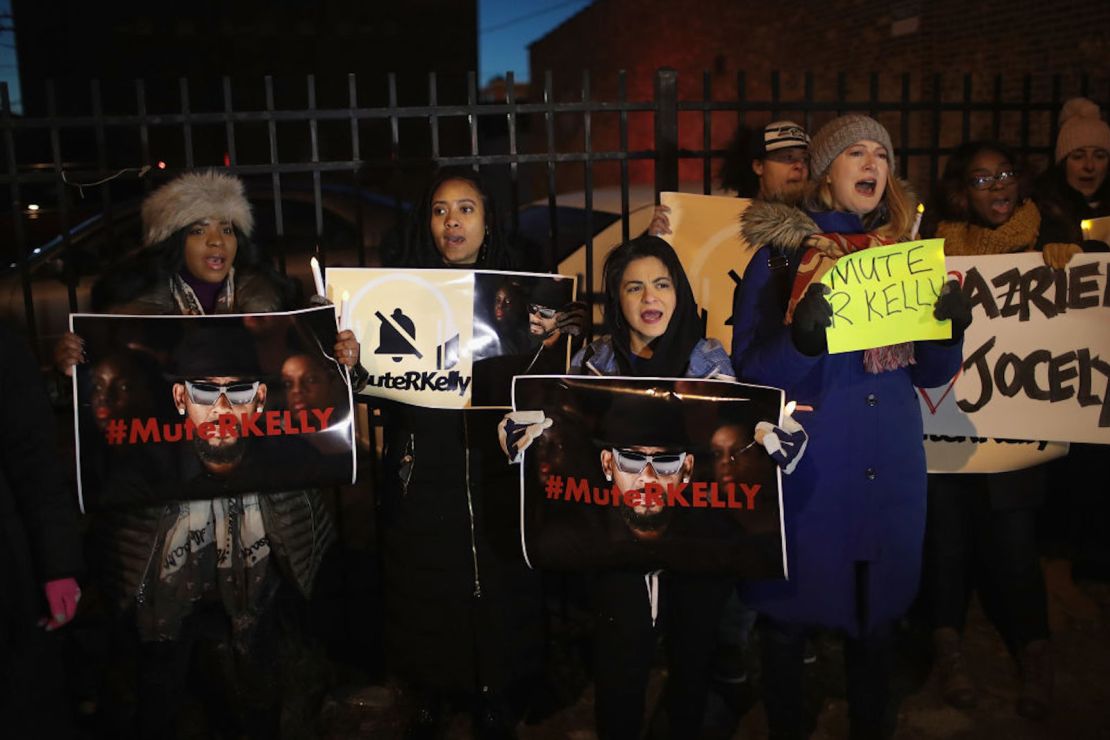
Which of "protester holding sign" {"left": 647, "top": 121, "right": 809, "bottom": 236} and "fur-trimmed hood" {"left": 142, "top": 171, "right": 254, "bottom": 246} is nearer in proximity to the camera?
"fur-trimmed hood" {"left": 142, "top": 171, "right": 254, "bottom": 246}

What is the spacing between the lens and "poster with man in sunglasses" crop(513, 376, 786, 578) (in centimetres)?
276

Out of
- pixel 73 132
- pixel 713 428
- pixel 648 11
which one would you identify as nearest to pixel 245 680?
pixel 713 428

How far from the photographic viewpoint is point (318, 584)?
466 cm

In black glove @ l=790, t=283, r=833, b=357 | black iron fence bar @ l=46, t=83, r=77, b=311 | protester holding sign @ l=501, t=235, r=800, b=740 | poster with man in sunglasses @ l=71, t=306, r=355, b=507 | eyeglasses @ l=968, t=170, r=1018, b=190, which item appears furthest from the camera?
black iron fence bar @ l=46, t=83, r=77, b=311

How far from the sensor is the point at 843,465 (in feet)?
9.55

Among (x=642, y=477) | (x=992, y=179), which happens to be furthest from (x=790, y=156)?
(x=642, y=477)

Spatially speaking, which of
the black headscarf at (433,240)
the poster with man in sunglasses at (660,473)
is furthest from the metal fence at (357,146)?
the poster with man in sunglasses at (660,473)

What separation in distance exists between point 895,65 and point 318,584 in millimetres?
11238

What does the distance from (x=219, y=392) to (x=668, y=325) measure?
1447mm

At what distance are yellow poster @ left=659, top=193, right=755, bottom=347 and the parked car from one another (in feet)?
9.59

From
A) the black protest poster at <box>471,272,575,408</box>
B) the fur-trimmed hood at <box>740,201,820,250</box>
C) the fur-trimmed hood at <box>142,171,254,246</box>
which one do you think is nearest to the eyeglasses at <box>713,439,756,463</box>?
the fur-trimmed hood at <box>740,201,820,250</box>

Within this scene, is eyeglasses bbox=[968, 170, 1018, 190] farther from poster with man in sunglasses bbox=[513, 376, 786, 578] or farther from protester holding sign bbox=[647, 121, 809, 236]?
poster with man in sunglasses bbox=[513, 376, 786, 578]

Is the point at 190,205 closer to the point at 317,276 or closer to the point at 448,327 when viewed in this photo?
the point at 317,276

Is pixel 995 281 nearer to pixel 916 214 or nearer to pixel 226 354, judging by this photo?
pixel 916 214
